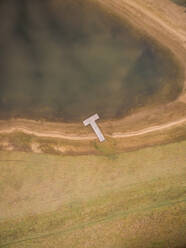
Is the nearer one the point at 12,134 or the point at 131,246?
the point at 131,246

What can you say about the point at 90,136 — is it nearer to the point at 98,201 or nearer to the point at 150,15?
the point at 98,201

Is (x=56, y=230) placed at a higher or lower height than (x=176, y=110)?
lower

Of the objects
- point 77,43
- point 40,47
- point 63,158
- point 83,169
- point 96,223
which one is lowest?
point 96,223

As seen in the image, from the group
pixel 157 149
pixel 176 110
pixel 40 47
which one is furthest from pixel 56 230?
pixel 40 47

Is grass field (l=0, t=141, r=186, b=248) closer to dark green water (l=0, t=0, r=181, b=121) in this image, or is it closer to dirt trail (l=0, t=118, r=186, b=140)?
dirt trail (l=0, t=118, r=186, b=140)

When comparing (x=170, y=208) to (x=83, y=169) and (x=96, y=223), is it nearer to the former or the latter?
(x=96, y=223)

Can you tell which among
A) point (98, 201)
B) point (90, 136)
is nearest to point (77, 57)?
point (90, 136)

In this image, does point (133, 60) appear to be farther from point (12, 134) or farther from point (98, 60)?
point (12, 134)
